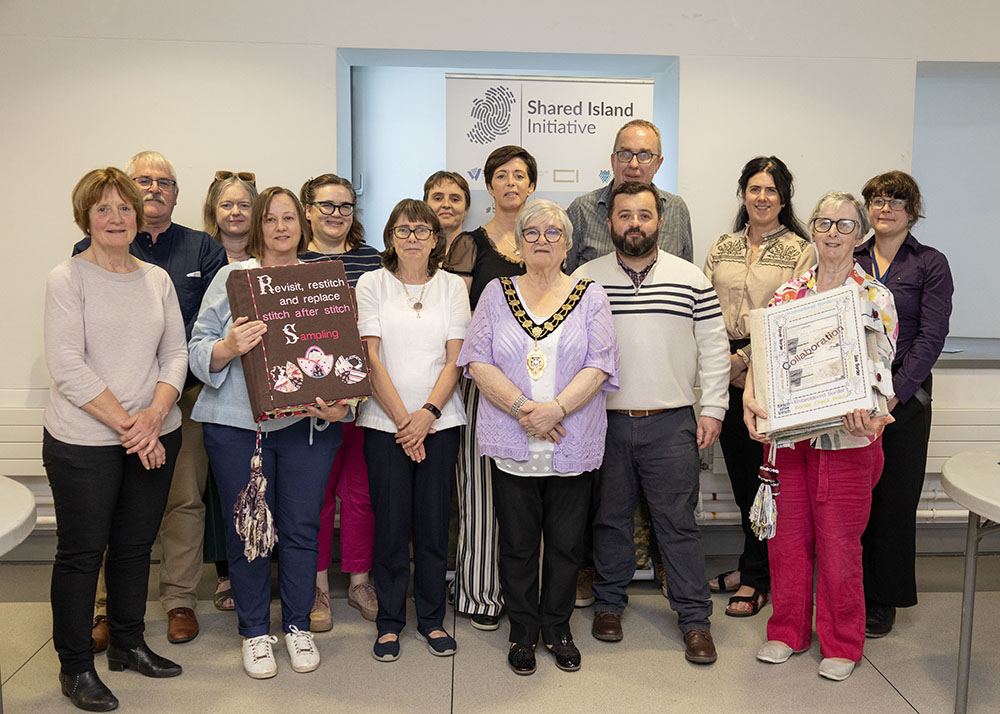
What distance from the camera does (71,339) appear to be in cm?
268

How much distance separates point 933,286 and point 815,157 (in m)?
1.43

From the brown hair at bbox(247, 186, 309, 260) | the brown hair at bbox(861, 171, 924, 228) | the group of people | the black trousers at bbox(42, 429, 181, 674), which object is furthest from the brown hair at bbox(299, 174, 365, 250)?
the brown hair at bbox(861, 171, 924, 228)

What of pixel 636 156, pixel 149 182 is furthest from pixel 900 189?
pixel 149 182

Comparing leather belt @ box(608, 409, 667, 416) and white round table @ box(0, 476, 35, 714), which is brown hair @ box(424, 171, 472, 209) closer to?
leather belt @ box(608, 409, 667, 416)

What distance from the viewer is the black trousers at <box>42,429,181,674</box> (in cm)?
273

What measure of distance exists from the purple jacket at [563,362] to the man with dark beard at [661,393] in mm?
195

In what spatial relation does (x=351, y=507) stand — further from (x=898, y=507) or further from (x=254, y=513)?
(x=898, y=507)

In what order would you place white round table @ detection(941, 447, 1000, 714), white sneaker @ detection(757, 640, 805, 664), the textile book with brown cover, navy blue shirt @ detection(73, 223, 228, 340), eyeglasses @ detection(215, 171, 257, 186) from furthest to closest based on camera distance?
1. eyeglasses @ detection(215, 171, 257, 186)
2. navy blue shirt @ detection(73, 223, 228, 340)
3. white sneaker @ detection(757, 640, 805, 664)
4. the textile book with brown cover
5. white round table @ detection(941, 447, 1000, 714)

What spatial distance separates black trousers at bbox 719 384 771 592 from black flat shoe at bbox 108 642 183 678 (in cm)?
232

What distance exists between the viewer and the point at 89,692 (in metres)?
2.80

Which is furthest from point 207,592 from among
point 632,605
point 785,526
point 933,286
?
point 933,286

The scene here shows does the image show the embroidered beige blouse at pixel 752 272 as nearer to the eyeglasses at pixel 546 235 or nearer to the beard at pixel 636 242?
the beard at pixel 636 242

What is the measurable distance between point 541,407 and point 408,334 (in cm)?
56

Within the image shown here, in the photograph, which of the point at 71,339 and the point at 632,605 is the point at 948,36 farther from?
the point at 71,339
